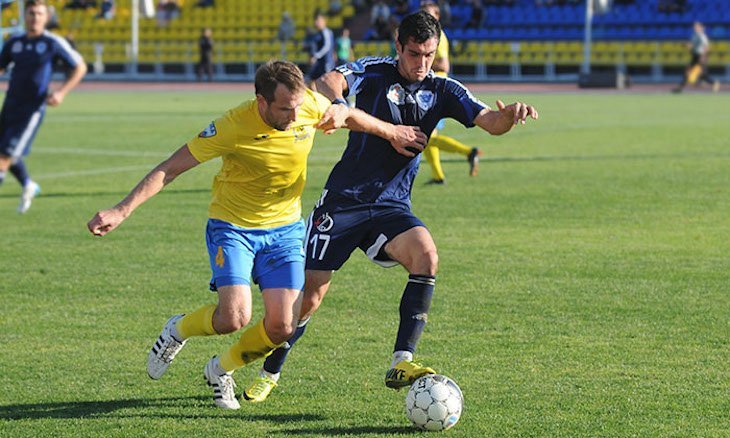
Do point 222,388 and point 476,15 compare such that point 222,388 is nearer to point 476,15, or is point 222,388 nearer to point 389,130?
point 389,130

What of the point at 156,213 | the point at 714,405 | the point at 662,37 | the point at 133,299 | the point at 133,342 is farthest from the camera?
the point at 662,37

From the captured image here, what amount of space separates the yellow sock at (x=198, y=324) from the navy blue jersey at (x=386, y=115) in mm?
1000

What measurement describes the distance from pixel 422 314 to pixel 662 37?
4086 cm

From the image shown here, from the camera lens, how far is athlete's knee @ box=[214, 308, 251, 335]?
579cm

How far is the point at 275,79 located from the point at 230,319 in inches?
45.8

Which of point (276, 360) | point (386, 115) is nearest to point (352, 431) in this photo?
point (276, 360)

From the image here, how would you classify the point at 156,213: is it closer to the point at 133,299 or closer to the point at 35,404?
the point at 133,299

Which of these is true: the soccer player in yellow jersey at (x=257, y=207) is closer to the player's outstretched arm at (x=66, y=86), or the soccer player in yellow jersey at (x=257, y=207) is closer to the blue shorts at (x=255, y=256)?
the blue shorts at (x=255, y=256)

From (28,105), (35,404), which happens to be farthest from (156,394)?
(28,105)

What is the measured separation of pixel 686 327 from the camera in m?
7.31

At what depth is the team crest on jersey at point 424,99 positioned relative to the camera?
648cm

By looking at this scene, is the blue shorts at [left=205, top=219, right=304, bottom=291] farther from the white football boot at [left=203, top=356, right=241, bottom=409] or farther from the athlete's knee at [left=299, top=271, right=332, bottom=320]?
the white football boot at [left=203, top=356, right=241, bottom=409]

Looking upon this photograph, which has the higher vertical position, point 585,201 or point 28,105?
point 28,105

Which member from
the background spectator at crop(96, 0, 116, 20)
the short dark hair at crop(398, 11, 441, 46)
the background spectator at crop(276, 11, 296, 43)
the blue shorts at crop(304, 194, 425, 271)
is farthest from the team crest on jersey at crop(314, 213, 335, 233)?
the background spectator at crop(96, 0, 116, 20)
